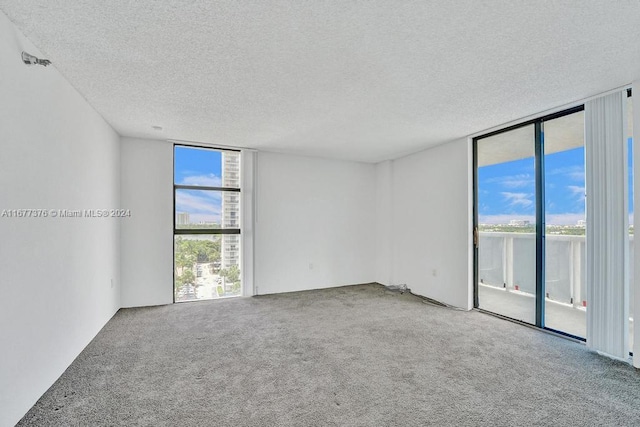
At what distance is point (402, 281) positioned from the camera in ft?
17.7

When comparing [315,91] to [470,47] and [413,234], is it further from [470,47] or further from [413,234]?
[413,234]

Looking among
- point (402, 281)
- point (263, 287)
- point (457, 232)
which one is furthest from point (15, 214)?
point (402, 281)

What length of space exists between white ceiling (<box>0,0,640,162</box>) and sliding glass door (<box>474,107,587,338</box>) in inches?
19.3

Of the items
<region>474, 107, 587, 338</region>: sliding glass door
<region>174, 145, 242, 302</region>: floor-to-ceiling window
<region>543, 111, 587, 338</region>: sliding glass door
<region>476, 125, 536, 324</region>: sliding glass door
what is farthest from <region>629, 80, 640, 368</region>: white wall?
<region>174, 145, 242, 302</region>: floor-to-ceiling window

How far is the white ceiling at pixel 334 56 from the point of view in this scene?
5.50 feet

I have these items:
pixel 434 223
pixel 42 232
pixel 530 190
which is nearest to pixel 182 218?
pixel 42 232

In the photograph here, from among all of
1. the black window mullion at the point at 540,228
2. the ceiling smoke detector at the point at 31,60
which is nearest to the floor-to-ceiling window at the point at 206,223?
the ceiling smoke detector at the point at 31,60

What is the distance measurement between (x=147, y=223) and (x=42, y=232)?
2255 millimetres

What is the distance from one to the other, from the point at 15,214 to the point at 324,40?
2275 millimetres

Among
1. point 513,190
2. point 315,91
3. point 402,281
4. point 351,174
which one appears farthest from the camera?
point 351,174

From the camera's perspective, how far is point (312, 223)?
5465 mm

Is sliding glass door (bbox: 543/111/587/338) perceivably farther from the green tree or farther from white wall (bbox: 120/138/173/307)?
white wall (bbox: 120/138/173/307)

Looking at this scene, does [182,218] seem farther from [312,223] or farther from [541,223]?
[541,223]

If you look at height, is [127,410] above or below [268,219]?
below
